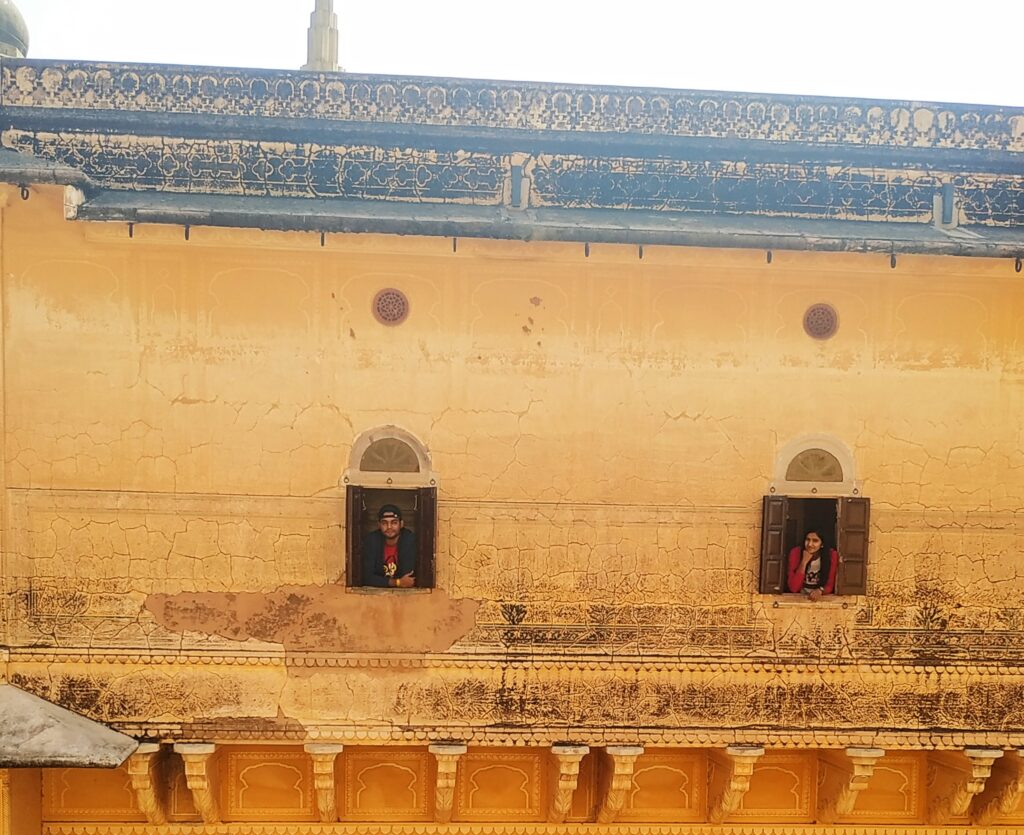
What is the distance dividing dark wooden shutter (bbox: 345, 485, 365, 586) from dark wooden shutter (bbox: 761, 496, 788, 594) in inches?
84.0

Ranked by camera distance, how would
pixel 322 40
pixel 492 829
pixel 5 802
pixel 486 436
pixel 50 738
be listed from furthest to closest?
1. pixel 322 40
2. pixel 492 829
3. pixel 486 436
4. pixel 5 802
5. pixel 50 738

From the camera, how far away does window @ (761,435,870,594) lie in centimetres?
393

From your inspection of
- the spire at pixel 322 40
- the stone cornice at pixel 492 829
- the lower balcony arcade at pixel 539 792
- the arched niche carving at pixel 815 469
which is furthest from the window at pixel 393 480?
the spire at pixel 322 40

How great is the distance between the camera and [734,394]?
395 centimetres

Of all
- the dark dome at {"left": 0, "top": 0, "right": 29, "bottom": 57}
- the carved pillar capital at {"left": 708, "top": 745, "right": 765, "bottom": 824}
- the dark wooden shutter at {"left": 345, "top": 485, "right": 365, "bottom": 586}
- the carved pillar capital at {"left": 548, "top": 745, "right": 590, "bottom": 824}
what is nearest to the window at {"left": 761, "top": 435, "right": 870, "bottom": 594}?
the carved pillar capital at {"left": 708, "top": 745, "right": 765, "bottom": 824}

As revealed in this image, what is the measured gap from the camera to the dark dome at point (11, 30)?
477cm

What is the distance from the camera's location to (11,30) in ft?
15.8

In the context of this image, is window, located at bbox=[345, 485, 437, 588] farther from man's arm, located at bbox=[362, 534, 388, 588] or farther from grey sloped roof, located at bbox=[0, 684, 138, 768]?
grey sloped roof, located at bbox=[0, 684, 138, 768]

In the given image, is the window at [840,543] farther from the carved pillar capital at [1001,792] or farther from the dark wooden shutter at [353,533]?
the dark wooden shutter at [353,533]

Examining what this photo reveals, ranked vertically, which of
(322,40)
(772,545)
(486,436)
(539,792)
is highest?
(322,40)

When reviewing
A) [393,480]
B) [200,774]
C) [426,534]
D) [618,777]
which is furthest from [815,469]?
[200,774]

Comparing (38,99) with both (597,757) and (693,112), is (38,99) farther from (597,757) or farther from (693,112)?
(597,757)

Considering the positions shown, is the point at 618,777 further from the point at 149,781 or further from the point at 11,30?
the point at 11,30

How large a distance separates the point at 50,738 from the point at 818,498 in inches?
160
